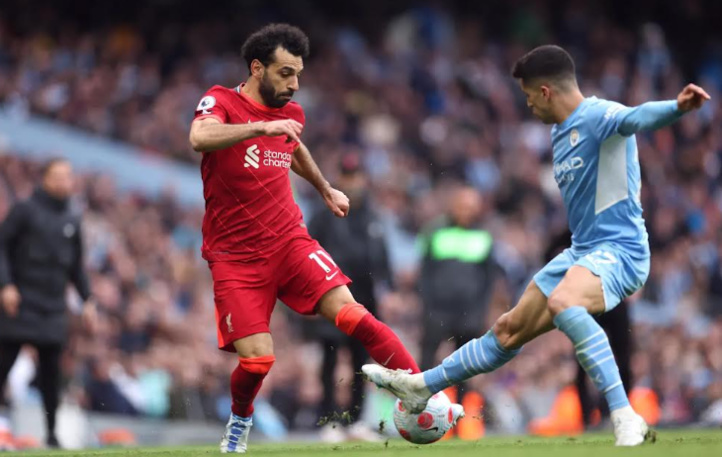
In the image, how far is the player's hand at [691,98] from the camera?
6.49 meters

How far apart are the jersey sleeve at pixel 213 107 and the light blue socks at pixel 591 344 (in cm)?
229

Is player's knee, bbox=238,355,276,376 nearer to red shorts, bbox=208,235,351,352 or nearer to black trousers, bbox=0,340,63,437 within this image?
red shorts, bbox=208,235,351,352

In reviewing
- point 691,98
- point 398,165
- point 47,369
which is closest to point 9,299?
point 47,369

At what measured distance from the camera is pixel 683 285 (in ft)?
58.6

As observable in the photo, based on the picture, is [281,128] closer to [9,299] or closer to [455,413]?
[455,413]

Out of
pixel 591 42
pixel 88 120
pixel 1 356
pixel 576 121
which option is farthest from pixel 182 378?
pixel 591 42

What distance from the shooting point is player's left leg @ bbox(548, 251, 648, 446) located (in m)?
6.87

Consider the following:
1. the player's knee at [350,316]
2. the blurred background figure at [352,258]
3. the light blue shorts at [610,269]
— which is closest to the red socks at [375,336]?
the player's knee at [350,316]

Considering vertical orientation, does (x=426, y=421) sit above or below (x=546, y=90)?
below

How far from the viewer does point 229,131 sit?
743 cm

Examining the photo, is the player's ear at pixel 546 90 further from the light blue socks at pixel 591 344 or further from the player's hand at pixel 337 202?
the player's hand at pixel 337 202

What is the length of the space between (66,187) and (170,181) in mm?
5561

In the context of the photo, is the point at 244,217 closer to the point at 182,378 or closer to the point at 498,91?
the point at 182,378

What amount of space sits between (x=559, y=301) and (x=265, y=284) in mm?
1873
